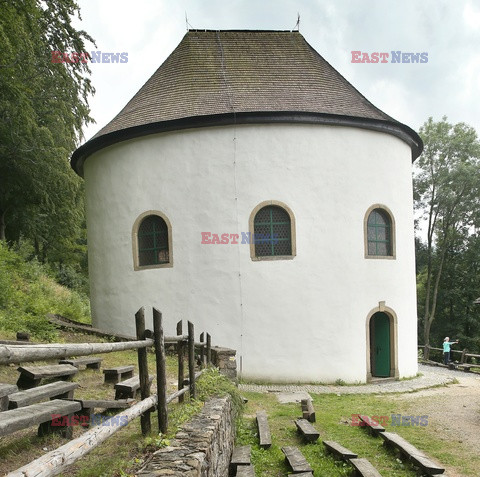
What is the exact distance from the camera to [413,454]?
19.0 ft

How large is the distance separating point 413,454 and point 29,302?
35.8 ft

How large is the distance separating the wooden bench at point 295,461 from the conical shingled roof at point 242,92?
8.43m

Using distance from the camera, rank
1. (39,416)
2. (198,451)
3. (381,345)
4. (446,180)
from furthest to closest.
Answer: (446,180)
(381,345)
(198,451)
(39,416)

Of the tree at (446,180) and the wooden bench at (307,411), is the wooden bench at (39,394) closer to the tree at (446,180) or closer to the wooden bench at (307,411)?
the wooden bench at (307,411)

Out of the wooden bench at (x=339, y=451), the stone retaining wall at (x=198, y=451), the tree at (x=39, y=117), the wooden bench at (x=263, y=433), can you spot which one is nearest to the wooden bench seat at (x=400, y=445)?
the wooden bench at (x=339, y=451)

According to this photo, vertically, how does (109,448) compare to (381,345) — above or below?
above

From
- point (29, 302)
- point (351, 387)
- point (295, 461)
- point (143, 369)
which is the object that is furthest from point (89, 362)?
point (351, 387)

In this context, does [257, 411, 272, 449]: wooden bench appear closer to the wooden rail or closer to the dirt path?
the dirt path

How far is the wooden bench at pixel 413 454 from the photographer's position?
5352mm

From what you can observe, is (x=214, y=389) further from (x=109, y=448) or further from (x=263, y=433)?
(x=109, y=448)

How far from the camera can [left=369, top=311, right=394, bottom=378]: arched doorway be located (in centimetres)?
1335

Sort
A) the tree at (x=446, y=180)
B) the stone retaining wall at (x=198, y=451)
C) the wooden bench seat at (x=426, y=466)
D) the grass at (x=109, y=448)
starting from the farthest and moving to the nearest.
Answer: the tree at (x=446, y=180), the wooden bench seat at (x=426, y=466), the grass at (x=109, y=448), the stone retaining wall at (x=198, y=451)

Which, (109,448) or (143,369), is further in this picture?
(109,448)

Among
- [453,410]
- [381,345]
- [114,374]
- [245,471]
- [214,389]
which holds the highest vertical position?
[114,374]
